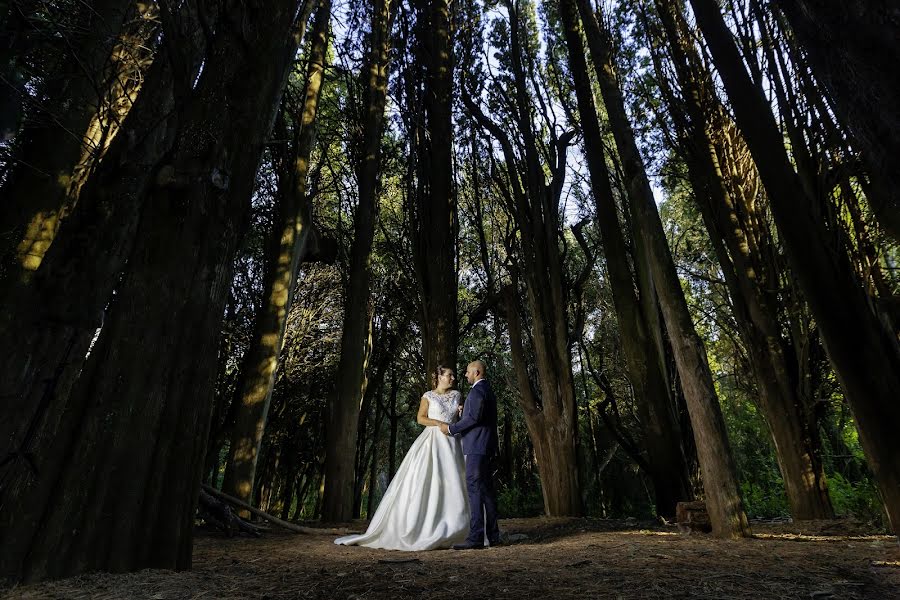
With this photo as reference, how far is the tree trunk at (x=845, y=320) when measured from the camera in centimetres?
263

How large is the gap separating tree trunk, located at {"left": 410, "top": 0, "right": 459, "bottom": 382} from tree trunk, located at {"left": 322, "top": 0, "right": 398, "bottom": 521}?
727 mm

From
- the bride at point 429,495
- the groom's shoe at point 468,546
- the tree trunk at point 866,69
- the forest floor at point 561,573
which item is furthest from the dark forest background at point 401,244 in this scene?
the groom's shoe at point 468,546

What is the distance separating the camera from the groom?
4.32 m

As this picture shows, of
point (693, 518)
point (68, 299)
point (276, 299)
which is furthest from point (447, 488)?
point (68, 299)

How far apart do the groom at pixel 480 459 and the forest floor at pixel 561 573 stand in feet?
1.09

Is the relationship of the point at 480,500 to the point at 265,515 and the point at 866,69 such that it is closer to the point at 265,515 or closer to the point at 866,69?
the point at 265,515

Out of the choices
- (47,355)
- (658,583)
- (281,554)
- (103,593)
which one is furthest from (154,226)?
(658,583)

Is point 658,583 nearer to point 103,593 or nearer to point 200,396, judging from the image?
point 103,593

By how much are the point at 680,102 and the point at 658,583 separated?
5530 mm

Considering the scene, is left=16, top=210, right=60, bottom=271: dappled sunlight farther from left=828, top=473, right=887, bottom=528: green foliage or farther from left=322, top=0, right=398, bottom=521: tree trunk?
left=828, top=473, right=887, bottom=528: green foliage

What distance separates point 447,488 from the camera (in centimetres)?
479

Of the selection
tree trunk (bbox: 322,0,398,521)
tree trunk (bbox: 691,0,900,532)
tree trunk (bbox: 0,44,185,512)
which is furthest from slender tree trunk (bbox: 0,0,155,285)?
tree trunk (bbox: 691,0,900,532)

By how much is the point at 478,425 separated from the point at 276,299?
130 inches

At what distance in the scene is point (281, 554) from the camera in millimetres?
3701
